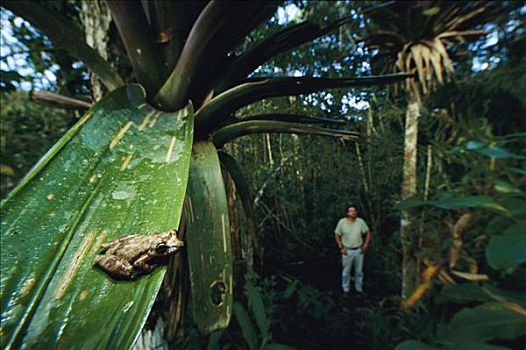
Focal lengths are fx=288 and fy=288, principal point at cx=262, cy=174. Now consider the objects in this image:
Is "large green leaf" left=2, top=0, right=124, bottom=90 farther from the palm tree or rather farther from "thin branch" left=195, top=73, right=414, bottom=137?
the palm tree

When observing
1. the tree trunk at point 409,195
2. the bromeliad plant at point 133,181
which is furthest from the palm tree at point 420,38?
the bromeliad plant at point 133,181

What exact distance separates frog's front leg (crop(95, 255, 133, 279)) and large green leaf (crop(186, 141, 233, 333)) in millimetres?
133

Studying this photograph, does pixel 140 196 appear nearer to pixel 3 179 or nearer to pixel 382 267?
pixel 3 179

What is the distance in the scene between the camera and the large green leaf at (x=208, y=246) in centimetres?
32

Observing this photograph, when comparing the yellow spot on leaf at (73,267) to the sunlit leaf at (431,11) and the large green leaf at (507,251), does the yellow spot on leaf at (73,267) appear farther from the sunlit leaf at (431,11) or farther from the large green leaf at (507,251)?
the sunlit leaf at (431,11)

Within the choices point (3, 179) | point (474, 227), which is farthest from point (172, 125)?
point (3, 179)

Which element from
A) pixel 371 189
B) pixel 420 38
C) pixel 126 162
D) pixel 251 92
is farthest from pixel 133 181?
pixel 420 38

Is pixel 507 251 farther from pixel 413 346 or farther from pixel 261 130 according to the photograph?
pixel 261 130

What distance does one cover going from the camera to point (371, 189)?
2682mm

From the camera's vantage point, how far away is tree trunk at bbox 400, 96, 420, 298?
2.06 m

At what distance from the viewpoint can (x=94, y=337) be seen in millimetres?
166

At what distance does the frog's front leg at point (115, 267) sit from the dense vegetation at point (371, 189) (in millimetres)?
312

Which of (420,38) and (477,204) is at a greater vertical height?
(420,38)

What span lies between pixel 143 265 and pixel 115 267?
0.06ft
